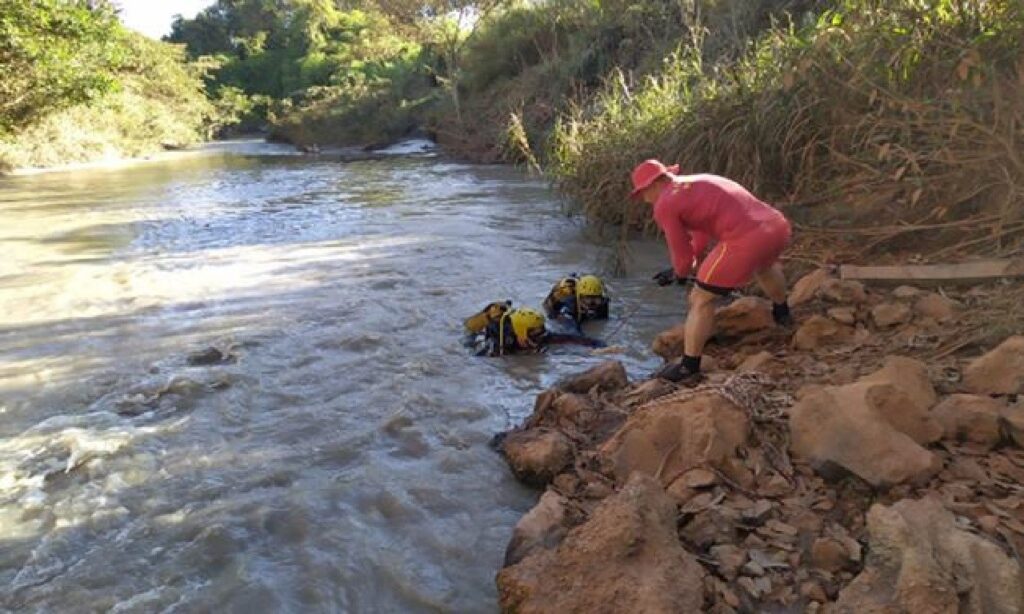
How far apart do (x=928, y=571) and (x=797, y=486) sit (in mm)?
780

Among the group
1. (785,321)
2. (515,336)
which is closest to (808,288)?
(785,321)

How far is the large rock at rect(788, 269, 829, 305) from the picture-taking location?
4.86 metres

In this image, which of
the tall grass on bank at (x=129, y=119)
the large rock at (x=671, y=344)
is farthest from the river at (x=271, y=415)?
the tall grass on bank at (x=129, y=119)

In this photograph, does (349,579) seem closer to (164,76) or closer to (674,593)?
(674,593)

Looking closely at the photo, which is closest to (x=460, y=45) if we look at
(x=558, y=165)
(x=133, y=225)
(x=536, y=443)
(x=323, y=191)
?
(x=323, y=191)

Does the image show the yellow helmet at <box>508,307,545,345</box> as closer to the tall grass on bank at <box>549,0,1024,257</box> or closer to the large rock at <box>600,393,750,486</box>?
the large rock at <box>600,393,750,486</box>

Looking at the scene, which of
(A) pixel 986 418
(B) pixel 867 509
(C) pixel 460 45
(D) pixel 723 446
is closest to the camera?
(B) pixel 867 509

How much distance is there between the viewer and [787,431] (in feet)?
10.1

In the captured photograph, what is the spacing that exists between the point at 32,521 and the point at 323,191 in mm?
13764

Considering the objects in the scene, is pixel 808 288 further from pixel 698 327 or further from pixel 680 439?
pixel 680 439

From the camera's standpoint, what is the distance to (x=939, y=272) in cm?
444

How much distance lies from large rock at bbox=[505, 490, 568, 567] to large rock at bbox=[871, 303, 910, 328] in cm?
235

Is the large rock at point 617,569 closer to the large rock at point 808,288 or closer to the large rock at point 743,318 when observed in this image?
the large rock at point 743,318

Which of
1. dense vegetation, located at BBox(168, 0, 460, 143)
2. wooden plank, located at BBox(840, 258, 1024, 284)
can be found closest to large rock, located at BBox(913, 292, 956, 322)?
wooden plank, located at BBox(840, 258, 1024, 284)
